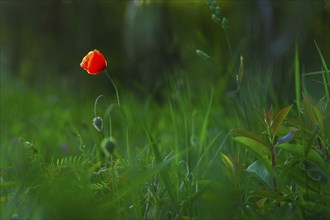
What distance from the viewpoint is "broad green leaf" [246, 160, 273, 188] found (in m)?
1.17

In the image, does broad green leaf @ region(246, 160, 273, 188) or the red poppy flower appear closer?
broad green leaf @ region(246, 160, 273, 188)

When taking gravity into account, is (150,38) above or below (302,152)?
below

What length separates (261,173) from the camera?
1.19m

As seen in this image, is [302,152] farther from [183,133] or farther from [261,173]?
[183,133]

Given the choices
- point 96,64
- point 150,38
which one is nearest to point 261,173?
point 96,64

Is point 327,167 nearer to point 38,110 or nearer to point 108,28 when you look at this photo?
point 38,110

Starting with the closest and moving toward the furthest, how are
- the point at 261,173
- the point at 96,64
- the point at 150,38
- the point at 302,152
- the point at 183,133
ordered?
the point at 302,152 → the point at 261,173 → the point at 96,64 → the point at 183,133 → the point at 150,38

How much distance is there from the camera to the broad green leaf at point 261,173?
46.0 inches

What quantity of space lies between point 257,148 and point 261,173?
5cm

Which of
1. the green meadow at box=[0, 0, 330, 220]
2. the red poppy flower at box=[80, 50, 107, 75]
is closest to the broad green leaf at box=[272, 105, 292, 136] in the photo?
the green meadow at box=[0, 0, 330, 220]

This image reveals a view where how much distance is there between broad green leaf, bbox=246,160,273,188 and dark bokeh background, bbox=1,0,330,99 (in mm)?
296

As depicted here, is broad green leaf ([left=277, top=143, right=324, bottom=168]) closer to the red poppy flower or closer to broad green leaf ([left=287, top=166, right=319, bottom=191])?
broad green leaf ([left=287, top=166, right=319, bottom=191])

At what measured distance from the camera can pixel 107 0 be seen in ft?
19.4

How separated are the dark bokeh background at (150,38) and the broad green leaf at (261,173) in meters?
0.30
